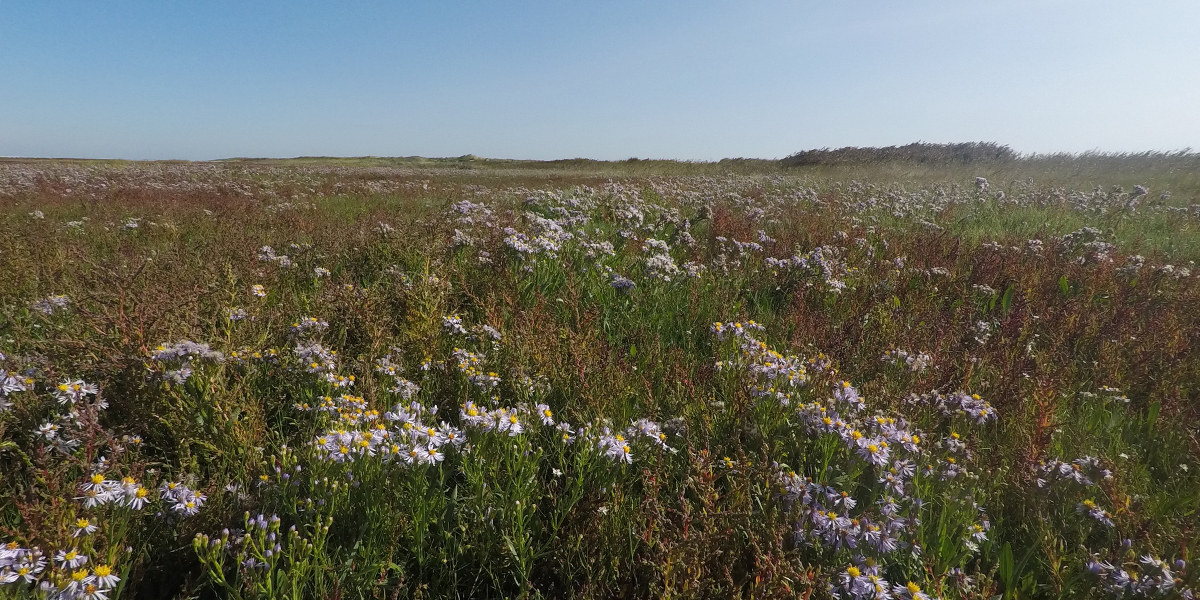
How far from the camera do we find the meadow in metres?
1.80

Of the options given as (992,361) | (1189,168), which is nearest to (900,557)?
(992,361)

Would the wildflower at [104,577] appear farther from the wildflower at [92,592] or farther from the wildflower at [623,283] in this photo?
the wildflower at [623,283]

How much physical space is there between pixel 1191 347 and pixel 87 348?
6808 mm

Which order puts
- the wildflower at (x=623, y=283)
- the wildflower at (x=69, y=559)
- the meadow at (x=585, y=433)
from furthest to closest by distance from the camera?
the wildflower at (x=623, y=283) → the meadow at (x=585, y=433) → the wildflower at (x=69, y=559)

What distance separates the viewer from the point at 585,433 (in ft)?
7.39

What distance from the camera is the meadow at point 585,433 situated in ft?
5.91

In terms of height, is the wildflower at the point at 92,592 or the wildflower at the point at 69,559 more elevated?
the wildflower at the point at 69,559

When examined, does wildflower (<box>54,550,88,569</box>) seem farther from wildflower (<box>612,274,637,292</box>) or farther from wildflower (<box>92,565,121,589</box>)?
wildflower (<box>612,274,637,292</box>)

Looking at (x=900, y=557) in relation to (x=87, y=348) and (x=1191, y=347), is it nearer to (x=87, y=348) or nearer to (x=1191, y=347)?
(x=1191, y=347)

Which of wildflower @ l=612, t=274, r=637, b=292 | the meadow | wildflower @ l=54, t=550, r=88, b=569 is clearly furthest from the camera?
wildflower @ l=612, t=274, r=637, b=292

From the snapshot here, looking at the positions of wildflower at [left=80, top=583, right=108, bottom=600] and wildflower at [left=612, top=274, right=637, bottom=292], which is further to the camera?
wildflower at [left=612, top=274, right=637, bottom=292]

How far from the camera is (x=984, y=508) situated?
7.62ft

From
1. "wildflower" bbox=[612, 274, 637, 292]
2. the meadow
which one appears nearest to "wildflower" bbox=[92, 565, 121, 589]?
the meadow

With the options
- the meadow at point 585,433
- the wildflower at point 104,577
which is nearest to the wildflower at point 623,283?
the meadow at point 585,433
